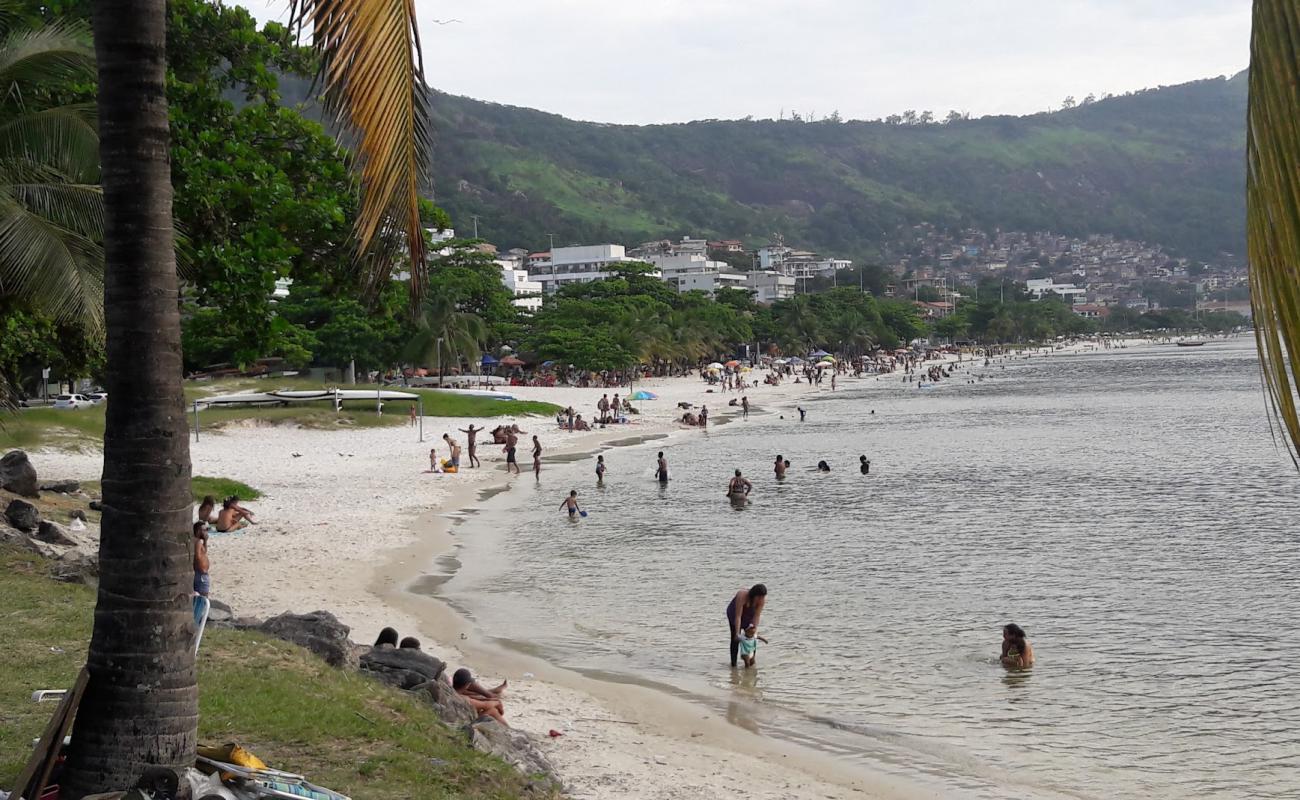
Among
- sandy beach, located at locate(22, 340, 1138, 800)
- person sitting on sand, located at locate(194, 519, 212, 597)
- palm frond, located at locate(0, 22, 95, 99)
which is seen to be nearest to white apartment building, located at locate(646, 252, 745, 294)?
sandy beach, located at locate(22, 340, 1138, 800)

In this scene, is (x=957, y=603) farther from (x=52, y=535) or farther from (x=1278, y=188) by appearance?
(x=1278, y=188)

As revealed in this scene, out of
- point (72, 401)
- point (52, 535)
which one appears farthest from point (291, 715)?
point (72, 401)

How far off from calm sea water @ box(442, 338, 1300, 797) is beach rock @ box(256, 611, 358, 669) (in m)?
4.38

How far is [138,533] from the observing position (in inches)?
198

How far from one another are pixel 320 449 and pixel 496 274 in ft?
133

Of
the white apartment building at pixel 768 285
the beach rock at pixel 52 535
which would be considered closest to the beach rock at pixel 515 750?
the beach rock at pixel 52 535

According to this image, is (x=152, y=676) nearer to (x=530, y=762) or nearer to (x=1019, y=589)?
(x=530, y=762)

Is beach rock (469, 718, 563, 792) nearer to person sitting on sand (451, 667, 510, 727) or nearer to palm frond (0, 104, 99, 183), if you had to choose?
person sitting on sand (451, 667, 510, 727)

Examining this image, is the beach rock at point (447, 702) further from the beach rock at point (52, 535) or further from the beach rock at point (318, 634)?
the beach rock at point (52, 535)

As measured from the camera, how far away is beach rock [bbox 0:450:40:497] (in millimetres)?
18781

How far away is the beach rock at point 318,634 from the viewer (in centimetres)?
1044

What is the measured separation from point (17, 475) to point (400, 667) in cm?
1147

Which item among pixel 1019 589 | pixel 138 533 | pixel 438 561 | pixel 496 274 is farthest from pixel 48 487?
pixel 496 274

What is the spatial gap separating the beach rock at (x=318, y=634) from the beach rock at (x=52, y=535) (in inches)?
228
